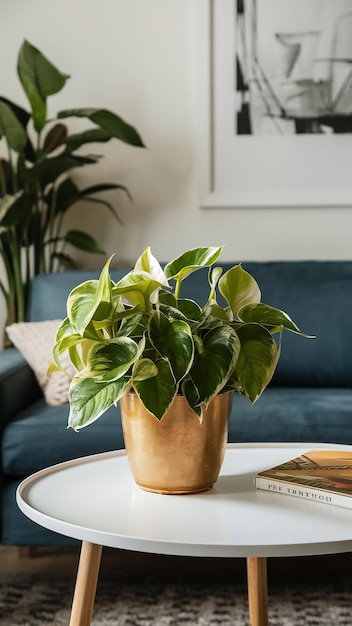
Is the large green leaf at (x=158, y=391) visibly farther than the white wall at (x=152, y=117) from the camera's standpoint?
No

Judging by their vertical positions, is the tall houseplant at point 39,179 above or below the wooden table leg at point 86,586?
above

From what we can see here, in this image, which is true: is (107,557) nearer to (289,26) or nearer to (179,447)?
(179,447)

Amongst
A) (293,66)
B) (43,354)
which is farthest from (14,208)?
(293,66)

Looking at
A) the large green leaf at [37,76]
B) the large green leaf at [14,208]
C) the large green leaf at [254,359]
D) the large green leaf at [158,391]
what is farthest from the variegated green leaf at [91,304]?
the large green leaf at [37,76]

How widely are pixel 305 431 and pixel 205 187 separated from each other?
1.33 meters

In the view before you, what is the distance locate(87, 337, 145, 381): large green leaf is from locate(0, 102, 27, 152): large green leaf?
71.3 inches

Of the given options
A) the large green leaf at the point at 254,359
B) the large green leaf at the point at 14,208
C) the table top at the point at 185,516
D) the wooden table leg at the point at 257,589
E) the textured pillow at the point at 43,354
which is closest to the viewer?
the table top at the point at 185,516

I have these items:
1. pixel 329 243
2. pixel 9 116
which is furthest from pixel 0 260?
pixel 329 243

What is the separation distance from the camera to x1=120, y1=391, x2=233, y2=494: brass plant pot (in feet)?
4.33

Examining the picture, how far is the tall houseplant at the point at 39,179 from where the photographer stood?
9.57 ft

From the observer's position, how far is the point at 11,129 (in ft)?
9.52

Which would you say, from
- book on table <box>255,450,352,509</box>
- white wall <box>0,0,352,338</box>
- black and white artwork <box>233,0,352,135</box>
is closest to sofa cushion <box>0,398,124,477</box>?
book on table <box>255,450,352,509</box>

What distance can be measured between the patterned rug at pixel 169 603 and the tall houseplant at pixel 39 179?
1.26 metres

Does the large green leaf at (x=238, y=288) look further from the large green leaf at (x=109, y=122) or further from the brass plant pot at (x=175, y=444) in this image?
the large green leaf at (x=109, y=122)
